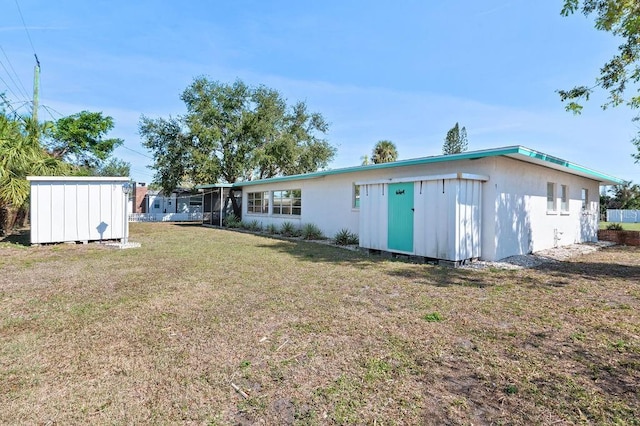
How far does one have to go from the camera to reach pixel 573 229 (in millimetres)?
12398

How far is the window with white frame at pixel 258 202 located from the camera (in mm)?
17625

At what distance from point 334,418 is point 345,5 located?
1122 centimetres

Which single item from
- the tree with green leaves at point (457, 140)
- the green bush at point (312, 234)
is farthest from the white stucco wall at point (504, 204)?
the tree with green leaves at point (457, 140)

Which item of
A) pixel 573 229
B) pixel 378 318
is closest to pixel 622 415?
pixel 378 318

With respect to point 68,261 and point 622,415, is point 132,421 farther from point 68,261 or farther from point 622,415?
point 68,261

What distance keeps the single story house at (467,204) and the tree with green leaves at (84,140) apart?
57.1ft

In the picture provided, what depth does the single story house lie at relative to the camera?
302 inches

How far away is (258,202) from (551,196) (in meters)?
13.1

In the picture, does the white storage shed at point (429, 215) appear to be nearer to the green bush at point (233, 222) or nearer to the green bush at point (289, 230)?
the green bush at point (289, 230)

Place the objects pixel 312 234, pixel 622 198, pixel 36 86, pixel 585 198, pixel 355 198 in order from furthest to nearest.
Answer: pixel 622 198 → pixel 36 86 → pixel 585 198 → pixel 312 234 → pixel 355 198

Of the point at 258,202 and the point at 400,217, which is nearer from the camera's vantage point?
the point at 400,217

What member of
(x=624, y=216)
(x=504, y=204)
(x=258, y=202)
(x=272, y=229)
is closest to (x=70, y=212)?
(x=272, y=229)

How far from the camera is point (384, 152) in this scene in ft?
92.1

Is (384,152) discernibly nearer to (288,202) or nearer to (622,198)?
(288,202)
